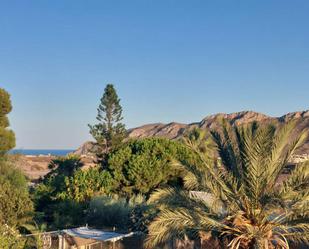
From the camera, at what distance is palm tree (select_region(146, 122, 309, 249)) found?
37.4 ft

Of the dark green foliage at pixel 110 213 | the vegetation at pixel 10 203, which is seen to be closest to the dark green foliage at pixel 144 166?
the dark green foliage at pixel 110 213

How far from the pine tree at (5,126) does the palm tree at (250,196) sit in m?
27.7

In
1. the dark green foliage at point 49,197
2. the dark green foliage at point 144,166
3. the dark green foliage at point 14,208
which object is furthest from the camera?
the dark green foliage at point 144,166

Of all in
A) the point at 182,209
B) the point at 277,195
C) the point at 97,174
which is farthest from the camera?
the point at 97,174

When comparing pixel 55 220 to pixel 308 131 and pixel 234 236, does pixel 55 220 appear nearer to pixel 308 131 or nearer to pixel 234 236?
pixel 234 236

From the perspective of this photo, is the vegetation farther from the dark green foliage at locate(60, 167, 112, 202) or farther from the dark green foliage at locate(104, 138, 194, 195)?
the dark green foliage at locate(104, 138, 194, 195)

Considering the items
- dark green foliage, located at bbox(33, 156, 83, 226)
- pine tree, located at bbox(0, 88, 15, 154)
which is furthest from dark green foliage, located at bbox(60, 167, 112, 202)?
pine tree, located at bbox(0, 88, 15, 154)

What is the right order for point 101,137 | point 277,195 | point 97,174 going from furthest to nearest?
point 101,137, point 97,174, point 277,195

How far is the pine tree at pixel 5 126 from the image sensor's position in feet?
122

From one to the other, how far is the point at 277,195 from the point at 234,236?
1651 millimetres

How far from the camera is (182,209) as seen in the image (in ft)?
39.9

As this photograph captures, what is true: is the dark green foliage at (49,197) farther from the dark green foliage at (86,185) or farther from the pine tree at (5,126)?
the pine tree at (5,126)

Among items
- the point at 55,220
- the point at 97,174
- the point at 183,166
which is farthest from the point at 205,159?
the point at 97,174

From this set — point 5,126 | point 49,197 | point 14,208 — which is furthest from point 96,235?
point 5,126
